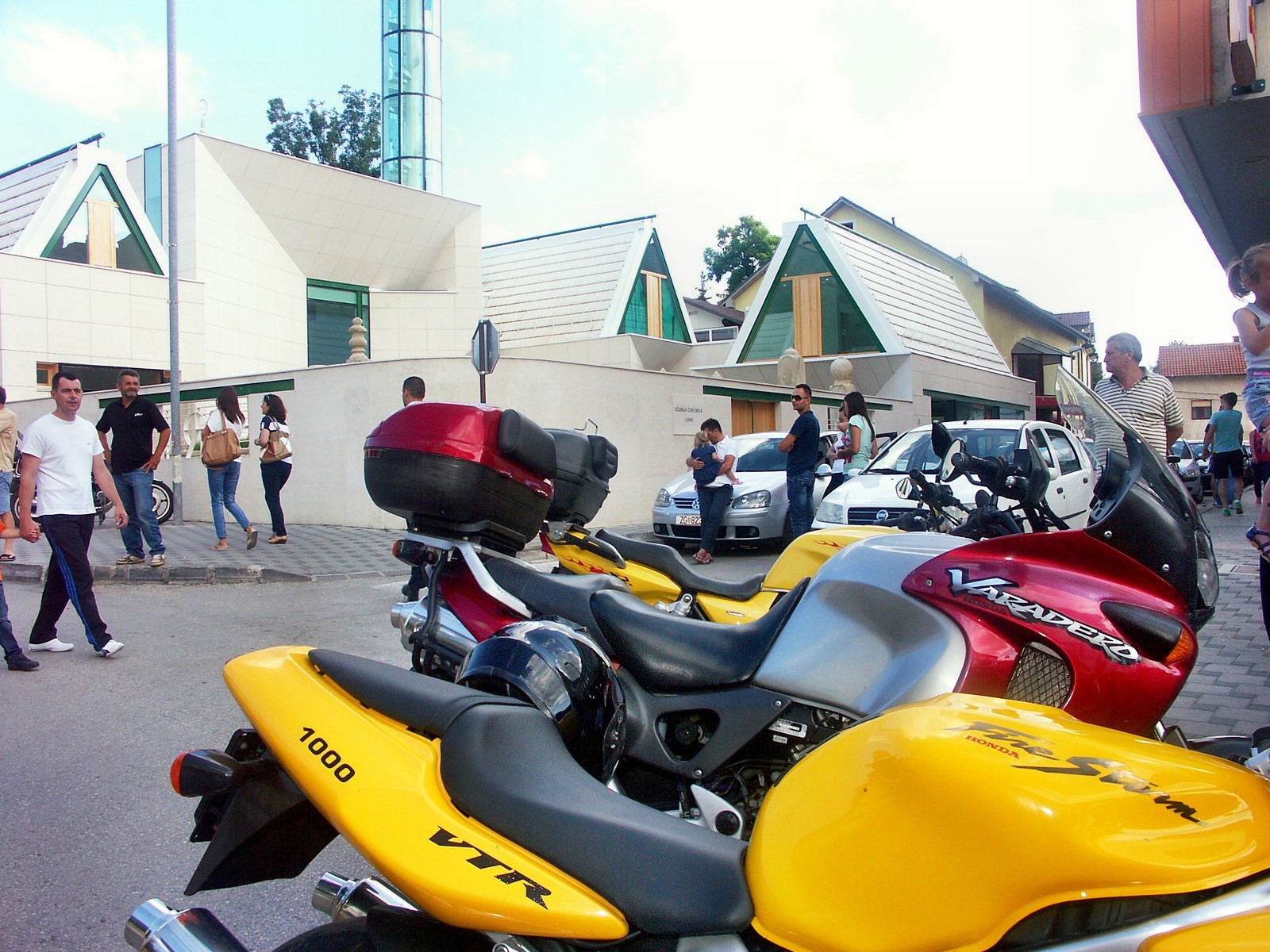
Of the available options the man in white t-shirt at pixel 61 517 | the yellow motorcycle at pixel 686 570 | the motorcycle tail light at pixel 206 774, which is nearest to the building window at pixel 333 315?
the man in white t-shirt at pixel 61 517

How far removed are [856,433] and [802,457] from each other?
1383 mm

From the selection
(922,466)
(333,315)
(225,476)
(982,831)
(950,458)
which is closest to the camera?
(982,831)

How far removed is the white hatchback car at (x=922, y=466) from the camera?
870 centimetres

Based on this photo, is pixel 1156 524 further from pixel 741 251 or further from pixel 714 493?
pixel 741 251

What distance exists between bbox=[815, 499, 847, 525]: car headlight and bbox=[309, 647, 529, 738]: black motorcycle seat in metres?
7.24

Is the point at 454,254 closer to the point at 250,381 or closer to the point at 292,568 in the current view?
the point at 250,381

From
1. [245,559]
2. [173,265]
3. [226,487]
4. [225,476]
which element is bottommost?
[245,559]

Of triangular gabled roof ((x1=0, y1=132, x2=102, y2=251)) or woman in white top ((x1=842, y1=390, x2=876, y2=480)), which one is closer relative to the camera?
woman in white top ((x1=842, y1=390, x2=876, y2=480))

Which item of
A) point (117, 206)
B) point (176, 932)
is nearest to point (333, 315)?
point (117, 206)

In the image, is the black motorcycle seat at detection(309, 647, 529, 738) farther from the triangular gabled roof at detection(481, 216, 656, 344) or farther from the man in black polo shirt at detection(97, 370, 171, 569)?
the triangular gabled roof at detection(481, 216, 656, 344)

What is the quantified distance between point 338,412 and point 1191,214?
11.8 m

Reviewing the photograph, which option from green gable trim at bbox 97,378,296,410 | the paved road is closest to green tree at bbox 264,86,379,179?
green gable trim at bbox 97,378,296,410

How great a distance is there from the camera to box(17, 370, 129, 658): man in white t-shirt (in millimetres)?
6062

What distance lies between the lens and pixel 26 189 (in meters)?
21.0
